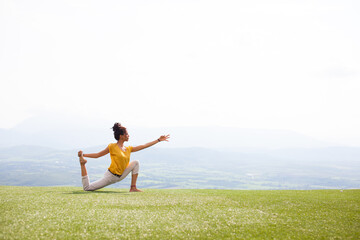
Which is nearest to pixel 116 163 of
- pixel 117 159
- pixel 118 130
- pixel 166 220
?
pixel 117 159

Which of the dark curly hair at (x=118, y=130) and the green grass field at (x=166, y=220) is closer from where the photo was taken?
the green grass field at (x=166, y=220)

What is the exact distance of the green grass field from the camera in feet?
25.1

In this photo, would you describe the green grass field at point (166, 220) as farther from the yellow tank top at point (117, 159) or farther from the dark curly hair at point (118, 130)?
the dark curly hair at point (118, 130)

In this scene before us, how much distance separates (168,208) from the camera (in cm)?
1095

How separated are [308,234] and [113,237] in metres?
5.63

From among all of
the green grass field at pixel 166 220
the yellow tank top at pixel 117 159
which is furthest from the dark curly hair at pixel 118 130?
the green grass field at pixel 166 220

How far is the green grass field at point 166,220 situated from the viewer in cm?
766

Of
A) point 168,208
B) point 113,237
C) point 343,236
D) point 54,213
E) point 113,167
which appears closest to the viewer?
point 113,237

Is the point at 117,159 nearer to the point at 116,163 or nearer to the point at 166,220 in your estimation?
the point at 116,163

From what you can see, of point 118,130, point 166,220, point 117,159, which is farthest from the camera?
point 118,130

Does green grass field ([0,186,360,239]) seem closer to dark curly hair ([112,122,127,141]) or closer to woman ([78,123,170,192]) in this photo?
woman ([78,123,170,192])

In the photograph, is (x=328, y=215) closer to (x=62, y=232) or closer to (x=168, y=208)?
(x=168, y=208)

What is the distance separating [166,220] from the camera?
9031 mm

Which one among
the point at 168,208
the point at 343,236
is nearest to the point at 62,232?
the point at 168,208
